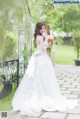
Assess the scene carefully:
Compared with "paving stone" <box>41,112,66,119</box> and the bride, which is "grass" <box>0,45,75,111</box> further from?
"paving stone" <box>41,112,66,119</box>

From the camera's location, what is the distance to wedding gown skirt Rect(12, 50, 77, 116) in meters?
3.77

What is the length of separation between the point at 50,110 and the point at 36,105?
0.20 meters

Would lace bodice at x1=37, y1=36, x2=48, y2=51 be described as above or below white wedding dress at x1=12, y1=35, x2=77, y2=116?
above

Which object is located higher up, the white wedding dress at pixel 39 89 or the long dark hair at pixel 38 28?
the long dark hair at pixel 38 28

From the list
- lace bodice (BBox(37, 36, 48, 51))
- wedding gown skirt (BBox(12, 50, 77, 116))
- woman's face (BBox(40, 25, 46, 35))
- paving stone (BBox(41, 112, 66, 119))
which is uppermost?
woman's face (BBox(40, 25, 46, 35))

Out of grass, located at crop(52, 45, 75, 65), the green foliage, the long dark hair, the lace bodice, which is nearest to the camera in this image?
the long dark hair

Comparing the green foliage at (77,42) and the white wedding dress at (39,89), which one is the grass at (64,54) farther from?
the white wedding dress at (39,89)

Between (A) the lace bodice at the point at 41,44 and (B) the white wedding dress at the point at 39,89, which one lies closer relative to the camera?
(A) the lace bodice at the point at 41,44

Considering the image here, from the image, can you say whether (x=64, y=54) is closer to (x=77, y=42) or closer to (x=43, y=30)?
(x=77, y=42)

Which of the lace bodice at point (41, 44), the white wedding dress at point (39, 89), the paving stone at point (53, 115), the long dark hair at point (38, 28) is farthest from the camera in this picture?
the white wedding dress at point (39, 89)

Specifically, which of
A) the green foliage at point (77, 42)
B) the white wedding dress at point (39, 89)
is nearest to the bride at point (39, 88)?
the white wedding dress at point (39, 89)

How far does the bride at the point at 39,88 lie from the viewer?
3.72 m

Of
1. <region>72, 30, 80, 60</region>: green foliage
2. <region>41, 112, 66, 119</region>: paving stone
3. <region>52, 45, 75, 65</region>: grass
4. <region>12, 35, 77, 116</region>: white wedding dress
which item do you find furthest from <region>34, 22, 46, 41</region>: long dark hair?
<region>72, 30, 80, 60</region>: green foliage

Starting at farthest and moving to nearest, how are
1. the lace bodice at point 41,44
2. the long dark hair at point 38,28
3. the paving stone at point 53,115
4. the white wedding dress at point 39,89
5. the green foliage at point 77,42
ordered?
1. the green foliage at point 77,42
2. the white wedding dress at point 39,89
3. the lace bodice at point 41,44
4. the long dark hair at point 38,28
5. the paving stone at point 53,115
